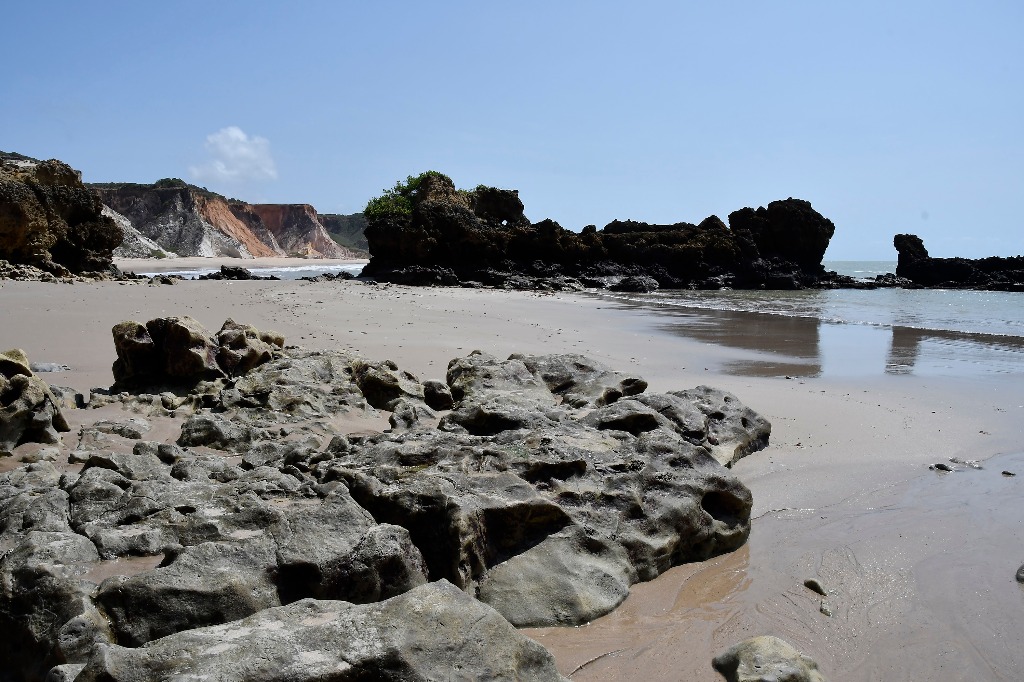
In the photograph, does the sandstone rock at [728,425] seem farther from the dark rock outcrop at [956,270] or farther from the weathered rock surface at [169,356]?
the dark rock outcrop at [956,270]

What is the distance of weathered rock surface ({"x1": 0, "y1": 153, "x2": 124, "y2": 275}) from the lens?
17.7 meters

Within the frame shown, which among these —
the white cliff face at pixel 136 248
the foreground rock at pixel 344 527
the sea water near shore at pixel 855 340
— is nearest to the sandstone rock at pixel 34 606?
the foreground rock at pixel 344 527

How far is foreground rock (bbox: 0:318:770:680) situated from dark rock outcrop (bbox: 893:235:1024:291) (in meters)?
50.8

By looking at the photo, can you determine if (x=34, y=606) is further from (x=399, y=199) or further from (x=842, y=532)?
(x=399, y=199)

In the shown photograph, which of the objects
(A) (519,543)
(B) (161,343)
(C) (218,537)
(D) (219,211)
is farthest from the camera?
(D) (219,211)

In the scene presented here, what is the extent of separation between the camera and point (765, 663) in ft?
8.07

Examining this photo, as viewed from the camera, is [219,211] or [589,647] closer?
[589,647]

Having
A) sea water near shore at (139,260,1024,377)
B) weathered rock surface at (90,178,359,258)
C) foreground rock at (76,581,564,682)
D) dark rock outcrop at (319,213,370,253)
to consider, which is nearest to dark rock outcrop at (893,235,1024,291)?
sea water near shore at (139,260,1024,377)

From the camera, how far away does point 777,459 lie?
16.6 feet

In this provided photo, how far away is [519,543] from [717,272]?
130ft

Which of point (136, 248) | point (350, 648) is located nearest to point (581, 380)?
point (350, 648)

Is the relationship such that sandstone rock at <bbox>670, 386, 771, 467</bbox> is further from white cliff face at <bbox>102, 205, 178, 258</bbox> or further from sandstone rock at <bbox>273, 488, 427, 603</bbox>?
white cliff face at <bbox>102, 205, 178, 258</bbox>

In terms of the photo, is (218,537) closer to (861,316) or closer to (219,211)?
(861,316)

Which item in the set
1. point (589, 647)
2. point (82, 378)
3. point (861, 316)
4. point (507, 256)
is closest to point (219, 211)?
point (507, 256)
